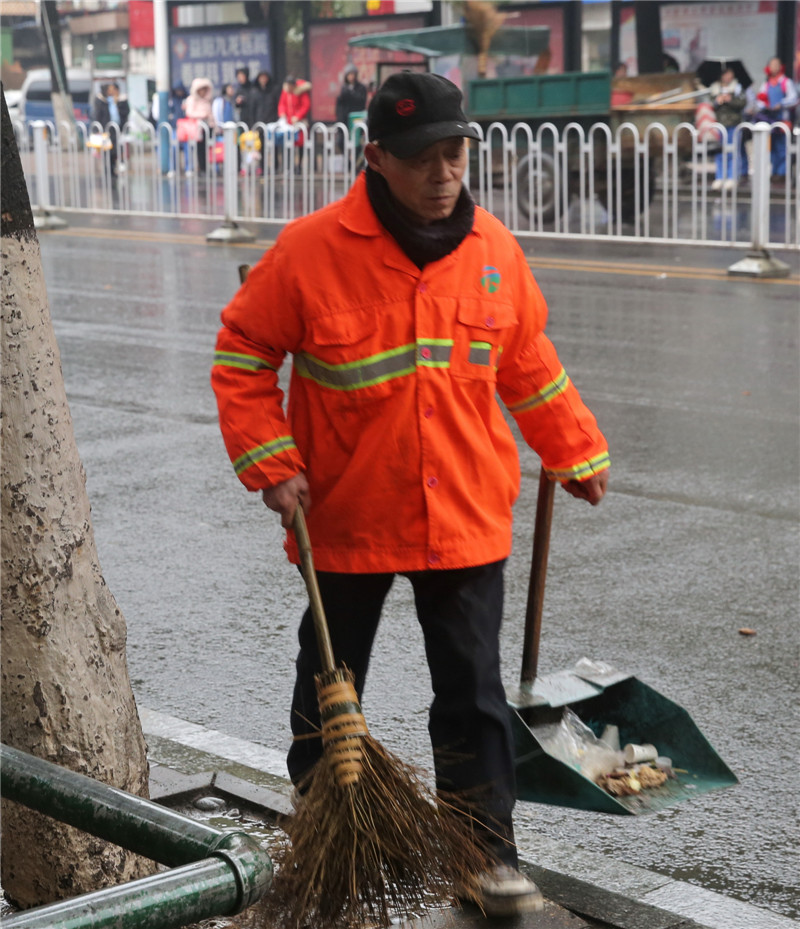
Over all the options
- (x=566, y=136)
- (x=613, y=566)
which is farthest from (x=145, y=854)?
(x=566, y=136)

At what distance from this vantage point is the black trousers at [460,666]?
3.06m

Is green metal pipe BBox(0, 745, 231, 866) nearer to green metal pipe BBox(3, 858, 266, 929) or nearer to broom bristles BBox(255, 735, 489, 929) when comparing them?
green metal pipe BBox(3, 858, 266, 929)

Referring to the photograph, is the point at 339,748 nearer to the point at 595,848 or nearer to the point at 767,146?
the point at 595,848

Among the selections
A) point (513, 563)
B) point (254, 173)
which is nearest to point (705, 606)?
point (513, 563)

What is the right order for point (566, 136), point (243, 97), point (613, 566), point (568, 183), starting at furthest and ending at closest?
point (243, 97), point (568, 183), point (566, 136), point (613, 566)

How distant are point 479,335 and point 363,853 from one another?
1.06m

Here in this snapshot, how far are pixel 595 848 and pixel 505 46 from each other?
Result: 20.0m

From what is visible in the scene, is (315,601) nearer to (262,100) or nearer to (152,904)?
(152,904)

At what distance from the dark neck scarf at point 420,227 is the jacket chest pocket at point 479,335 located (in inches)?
4.6

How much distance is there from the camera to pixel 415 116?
9.70 feet

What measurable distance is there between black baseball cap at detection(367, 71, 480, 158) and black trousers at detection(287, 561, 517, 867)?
34.5 inches

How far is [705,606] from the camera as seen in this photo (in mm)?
5129

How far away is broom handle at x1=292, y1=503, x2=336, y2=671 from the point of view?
9.41 ft

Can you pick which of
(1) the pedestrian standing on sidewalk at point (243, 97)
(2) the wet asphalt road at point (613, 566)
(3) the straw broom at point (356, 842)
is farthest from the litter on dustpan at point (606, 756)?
(1) the pedestrian standing on sidewalk at point (243, 97)
